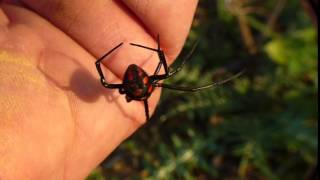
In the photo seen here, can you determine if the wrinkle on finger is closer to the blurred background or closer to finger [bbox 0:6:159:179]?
finger [bbox 0:6:159:179]

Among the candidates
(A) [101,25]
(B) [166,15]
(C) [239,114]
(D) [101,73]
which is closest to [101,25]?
(A) [101,25]

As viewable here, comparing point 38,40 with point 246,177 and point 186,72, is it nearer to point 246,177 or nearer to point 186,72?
point 186,72

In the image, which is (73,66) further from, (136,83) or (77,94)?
(136,83)

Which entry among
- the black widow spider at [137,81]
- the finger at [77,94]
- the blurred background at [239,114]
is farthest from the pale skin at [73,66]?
the blurred background at [239,114]

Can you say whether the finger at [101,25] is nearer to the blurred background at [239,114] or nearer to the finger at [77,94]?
the finger at [77,94]

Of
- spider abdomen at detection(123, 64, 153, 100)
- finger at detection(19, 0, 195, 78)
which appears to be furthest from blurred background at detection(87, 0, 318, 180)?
finger at detection(19, 0, 195, 78)

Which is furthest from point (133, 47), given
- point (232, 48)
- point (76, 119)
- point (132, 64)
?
point (232, 48)
